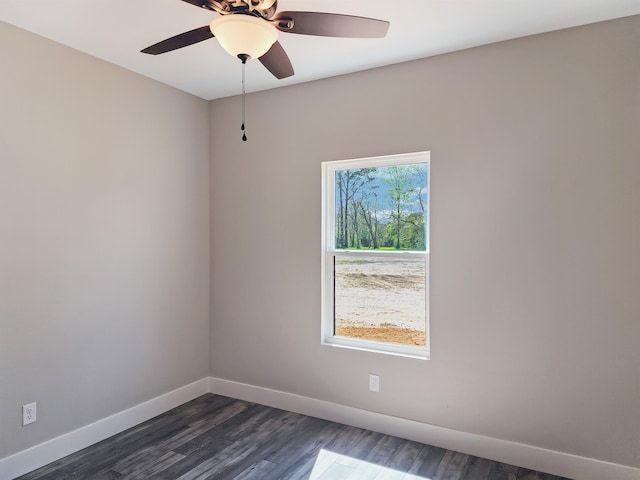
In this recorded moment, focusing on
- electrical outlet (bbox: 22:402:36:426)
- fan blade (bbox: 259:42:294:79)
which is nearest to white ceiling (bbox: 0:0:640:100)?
fan blade (bbox: 259:42:294:79)

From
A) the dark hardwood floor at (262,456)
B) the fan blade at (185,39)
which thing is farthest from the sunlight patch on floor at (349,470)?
the fan blade at (185,39)

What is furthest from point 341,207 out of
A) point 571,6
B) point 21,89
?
point 21,89

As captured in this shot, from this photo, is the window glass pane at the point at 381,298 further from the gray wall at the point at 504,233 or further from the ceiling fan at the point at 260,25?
the ceiling fan at the point at 260,25

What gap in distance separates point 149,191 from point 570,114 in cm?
297

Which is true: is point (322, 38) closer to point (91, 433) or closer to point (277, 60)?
point (277, 60)

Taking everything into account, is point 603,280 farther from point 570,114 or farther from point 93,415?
point 93,415

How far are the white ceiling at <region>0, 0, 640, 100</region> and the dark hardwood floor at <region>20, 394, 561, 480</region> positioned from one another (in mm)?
2648

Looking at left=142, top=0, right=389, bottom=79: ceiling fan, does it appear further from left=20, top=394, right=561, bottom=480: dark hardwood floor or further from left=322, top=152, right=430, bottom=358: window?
left=20, top=394, right=561, bottom=480: dark hardwood floor

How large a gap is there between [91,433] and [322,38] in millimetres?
3017

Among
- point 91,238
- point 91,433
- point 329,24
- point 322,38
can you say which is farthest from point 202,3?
point 91,433

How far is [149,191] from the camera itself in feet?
10.7

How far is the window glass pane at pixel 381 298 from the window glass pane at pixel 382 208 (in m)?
0.13

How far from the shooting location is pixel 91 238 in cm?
285

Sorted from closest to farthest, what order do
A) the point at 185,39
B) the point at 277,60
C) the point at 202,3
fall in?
1. the point at 202,3
2. the point at 185,39
3. the point at 277,60
